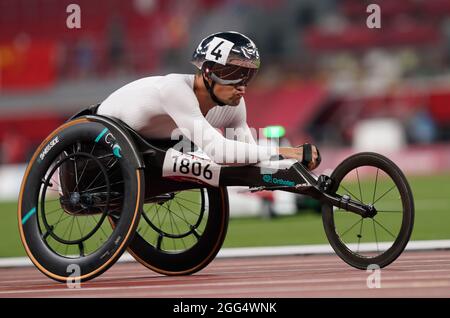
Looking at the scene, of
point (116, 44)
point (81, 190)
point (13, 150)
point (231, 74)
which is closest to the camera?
point (231, 74)

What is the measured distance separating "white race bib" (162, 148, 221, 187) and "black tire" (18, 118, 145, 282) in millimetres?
353

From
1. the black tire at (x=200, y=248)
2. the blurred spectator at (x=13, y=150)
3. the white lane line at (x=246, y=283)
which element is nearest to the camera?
the white lane line at (x=246, y=283)

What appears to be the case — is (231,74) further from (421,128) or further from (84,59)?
(84,59)

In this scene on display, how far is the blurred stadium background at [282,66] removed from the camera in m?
29.6

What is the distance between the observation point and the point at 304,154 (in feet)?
25.0

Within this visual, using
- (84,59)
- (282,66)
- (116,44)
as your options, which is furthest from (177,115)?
(84,59)

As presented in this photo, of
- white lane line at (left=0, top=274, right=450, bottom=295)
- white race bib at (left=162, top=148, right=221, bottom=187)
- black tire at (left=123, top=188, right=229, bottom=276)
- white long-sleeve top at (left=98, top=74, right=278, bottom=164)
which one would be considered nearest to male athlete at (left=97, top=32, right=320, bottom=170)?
white long-sleeve top at (left=98, top=74, right=278, bottom=164)

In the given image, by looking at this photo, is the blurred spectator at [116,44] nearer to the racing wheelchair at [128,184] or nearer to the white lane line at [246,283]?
the racing wheelchair at [128,184]

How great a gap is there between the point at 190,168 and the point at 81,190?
34.7 inches

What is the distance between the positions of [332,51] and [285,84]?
6.11ft

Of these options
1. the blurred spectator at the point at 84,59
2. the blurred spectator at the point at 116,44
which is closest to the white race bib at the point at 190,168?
the blurred spectator at the point at 116,44

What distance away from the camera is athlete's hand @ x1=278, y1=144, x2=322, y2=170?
7617 millimetres

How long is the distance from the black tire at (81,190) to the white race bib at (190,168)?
353 millimetres

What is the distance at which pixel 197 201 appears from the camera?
29.2 feet
